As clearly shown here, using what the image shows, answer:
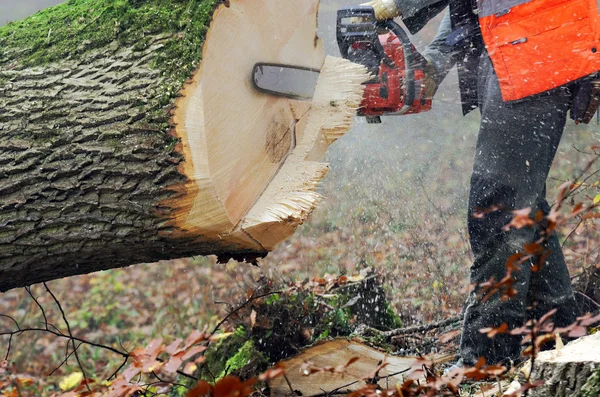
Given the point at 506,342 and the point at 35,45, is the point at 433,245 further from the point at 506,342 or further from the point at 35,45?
the point at 35,45

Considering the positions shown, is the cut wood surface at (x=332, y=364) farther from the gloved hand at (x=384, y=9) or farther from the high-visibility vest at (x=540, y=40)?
the gloved hand at (x=384, y=9)

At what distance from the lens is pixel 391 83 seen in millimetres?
2518

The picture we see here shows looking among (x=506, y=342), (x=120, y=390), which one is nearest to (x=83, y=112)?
(x=120, y=390)

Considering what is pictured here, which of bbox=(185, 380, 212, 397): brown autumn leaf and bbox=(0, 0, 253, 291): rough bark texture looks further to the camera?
bbox=(0, 0, 253, 291): rough bark texture

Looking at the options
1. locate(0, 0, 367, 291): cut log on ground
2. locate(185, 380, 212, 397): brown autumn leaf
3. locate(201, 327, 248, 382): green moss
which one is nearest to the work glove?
Result: locate(0, 0, 367, 291): cut log on ground

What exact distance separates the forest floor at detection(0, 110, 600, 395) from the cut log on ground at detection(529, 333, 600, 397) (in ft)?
7.16

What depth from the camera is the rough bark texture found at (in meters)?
1.72

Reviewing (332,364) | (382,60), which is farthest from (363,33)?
(332,364)

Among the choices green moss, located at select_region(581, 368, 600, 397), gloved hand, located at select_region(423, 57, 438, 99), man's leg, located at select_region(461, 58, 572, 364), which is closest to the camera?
green moss, located at select_region(581, 368, 600, 397)

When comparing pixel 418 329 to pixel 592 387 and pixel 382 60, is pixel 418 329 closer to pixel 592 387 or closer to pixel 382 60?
pixel 382 60

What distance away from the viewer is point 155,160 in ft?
5.58

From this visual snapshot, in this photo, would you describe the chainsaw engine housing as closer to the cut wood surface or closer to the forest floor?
the cut wood surface

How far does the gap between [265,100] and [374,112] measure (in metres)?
0.73

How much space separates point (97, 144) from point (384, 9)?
1.43 m
